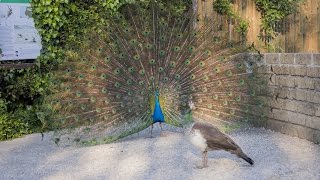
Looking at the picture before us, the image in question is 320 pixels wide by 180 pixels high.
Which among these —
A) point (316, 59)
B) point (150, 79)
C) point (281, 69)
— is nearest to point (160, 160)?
point (150, 79)

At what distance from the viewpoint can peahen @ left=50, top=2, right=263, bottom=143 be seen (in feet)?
28.8

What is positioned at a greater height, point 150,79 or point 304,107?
point 150,79

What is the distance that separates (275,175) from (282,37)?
7453mm

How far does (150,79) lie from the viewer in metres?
8.98

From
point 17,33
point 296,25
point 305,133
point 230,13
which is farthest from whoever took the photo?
point 296,25

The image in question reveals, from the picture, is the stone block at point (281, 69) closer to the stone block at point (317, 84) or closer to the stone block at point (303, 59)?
the stone block at point (303, 59)

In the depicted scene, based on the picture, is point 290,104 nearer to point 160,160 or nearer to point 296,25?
point 160,160

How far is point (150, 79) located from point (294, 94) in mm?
2322

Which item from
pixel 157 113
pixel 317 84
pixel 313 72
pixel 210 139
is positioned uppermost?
pixel 313 72

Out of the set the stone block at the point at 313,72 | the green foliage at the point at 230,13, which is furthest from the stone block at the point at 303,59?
the green foliage at the point at 230,13

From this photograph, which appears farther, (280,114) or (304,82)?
(280,114)

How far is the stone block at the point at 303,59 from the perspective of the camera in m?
8.79

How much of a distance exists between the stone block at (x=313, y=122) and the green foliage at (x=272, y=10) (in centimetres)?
486

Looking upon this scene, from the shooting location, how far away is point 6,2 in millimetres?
10398
